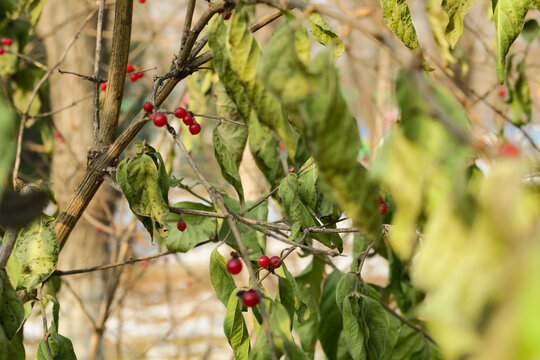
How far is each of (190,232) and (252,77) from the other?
0.55 meters

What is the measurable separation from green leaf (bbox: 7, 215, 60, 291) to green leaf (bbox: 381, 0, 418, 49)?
1.81ft

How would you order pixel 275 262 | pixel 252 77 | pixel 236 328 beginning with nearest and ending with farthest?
pixel 252 77
pixel 236 328
pixel 275 262

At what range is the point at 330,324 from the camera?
1032 millimetres

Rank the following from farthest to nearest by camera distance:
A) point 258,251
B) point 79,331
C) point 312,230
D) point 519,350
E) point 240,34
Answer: point 79,331 < point 258,251 < point 312,230 < point 240,34 < point 519,350

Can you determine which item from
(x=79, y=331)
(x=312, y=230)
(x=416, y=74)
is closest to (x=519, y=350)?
(x=416, y=74)

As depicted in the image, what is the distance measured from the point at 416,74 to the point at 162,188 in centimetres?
49

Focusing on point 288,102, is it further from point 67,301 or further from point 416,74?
point 67,301

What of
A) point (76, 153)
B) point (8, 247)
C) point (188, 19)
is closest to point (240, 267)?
point (8, 247)

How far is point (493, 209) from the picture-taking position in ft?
0.99

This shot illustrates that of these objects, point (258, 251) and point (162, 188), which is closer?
Result: point (162, 188)

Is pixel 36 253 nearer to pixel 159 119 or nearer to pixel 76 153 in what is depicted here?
pixel 159 119

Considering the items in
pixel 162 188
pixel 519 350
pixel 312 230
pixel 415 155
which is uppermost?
pixel 162 188

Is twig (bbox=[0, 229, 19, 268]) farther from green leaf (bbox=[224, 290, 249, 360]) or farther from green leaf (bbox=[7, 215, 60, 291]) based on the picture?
green leaf (bbox=[224, 290, 249, 360])

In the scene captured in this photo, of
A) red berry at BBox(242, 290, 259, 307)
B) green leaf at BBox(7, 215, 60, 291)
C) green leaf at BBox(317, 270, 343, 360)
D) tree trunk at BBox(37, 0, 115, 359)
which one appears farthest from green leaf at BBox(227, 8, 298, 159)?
tree trunk at BBox(37, 0, 115, 359)
